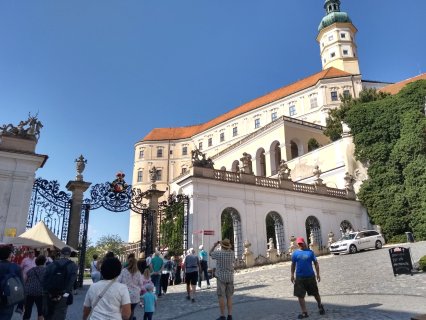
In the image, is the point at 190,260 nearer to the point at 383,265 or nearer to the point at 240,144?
the point at 383,265

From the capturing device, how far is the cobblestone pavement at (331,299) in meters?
8.19

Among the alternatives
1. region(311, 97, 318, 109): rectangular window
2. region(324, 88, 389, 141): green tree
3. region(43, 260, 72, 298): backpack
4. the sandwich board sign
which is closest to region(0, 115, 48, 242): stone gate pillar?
region(43, 260, 72, 298): backpack

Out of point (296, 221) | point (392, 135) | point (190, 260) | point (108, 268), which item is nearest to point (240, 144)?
point (392, 135)

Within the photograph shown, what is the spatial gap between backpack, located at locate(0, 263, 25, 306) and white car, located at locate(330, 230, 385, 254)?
21532 mm

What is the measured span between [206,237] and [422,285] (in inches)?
483

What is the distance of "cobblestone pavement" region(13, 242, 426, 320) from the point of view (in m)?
8.19

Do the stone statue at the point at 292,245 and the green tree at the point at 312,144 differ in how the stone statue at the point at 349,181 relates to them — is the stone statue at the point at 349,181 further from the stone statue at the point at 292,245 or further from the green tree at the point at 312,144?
the green tree at the point at 312,144

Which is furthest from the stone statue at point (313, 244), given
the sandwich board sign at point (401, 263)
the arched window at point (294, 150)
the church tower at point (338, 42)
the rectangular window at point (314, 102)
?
the church tower at point (338, 42)

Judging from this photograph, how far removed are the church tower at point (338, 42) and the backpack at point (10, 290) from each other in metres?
72.2

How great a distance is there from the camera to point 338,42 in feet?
235

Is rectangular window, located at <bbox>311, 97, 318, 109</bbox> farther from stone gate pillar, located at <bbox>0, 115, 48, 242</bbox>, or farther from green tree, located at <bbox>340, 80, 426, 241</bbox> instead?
stone gate pillar, located at <bbox>0, 115, 48, 242</bbox>

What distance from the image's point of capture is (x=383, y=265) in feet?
52.3

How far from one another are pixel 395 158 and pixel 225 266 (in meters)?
28.5

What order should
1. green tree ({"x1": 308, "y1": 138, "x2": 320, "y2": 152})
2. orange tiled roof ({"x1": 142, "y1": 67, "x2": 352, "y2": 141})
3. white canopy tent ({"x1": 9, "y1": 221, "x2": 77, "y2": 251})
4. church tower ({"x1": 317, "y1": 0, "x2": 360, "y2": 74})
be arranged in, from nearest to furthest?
white canopy tent ({"x1": 9, "y1": 221, "x2": 77, "y2": 251}) < green tree ({"x1": 308, "y1": 138, "x2": 320, "y2": 152}) < orange tiled roof ({"x1": 142, "y1": 67, "x2": 352, "y2": 141}) < church tower ({"x1": 317, "y1": 0, "x2": 360, "y2": 74})
